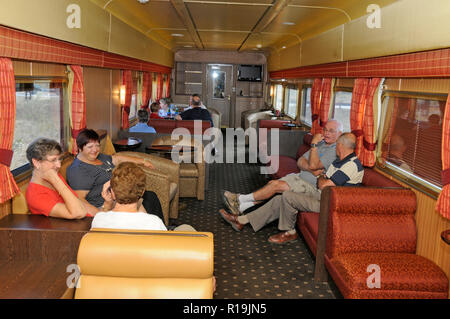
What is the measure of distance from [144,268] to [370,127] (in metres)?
3.64

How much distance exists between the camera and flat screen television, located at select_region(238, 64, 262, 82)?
49.3 ft

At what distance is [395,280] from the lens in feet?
10.4

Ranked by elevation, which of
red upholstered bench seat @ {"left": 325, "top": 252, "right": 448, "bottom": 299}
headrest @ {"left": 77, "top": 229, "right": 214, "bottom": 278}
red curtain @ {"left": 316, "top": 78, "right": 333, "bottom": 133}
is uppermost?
red curtain @ {"left": 316, "top": 78, "right": 333, "bottom": 133}

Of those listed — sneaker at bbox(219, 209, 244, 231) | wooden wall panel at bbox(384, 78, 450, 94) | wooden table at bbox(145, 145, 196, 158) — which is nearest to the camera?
wooden wall panel at bbox(384, 78, 450, 94)

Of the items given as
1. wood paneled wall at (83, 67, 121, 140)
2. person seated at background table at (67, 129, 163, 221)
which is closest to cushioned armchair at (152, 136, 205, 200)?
wood paneled wall at (83, 67, 121, 140)

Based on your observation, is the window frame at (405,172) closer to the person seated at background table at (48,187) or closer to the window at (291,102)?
the person seated at background table at (48,187)

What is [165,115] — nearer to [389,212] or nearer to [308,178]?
[308,178]

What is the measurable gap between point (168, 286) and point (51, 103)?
335cm

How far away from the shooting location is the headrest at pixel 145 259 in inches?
84.2

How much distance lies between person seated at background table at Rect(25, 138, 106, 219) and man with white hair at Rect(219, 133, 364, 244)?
7.70ft

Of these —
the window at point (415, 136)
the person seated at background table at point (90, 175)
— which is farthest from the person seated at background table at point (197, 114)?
the person seated at background table at point (90, 175)

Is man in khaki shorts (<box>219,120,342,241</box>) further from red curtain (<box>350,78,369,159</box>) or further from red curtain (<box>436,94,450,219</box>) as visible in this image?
red curtain (<box>436,94,450,219</box>)

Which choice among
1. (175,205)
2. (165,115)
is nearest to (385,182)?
(175,205)

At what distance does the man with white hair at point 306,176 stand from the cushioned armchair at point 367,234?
4.41 ft
